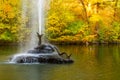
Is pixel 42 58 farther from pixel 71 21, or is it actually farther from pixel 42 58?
pixel 71 21

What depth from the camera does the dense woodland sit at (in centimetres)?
5534

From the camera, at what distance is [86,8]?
60.5 m

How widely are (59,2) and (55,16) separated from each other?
1987mm

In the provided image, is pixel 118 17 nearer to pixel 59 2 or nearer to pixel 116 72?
pixel 59 2

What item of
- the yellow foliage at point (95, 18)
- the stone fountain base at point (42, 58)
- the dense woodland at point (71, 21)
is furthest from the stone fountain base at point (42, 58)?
the yellow foliage at point (95, 18)

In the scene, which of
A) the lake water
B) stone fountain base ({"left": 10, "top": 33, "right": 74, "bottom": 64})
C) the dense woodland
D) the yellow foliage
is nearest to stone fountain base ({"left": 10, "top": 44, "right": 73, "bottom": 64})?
stone fountain base ({"left": 10, "top": 33, "right": 74, "bottom": 64})

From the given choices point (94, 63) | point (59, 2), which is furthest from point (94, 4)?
point (94, 63)

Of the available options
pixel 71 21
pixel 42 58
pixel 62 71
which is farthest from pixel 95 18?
pixel 62 71

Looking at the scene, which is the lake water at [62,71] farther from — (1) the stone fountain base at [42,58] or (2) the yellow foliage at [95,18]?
(2) the yellow foliage at [95,18]

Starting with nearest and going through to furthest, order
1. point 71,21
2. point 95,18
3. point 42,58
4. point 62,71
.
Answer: point 62,71, point 42,58, point 95,18, point 71,21

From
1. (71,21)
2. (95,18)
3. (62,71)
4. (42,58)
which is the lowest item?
(62,71)

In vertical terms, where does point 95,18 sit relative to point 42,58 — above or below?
above

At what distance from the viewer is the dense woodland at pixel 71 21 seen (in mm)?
55344

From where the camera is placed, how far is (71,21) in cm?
5972
